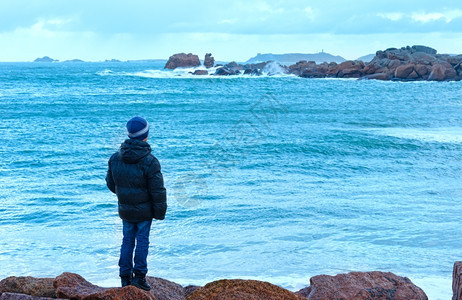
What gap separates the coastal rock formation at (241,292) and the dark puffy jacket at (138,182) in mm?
874

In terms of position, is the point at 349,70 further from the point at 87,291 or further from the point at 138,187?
the point at 87,291

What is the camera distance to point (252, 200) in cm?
1120

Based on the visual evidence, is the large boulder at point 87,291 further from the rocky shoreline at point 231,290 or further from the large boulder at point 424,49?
the large boulder at point 424,49

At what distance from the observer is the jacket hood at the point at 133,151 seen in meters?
4.34

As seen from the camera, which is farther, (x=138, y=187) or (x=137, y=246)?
(x=137, y=246)

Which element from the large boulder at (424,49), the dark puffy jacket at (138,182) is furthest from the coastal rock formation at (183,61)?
the dark puffy jacket at (138,182)

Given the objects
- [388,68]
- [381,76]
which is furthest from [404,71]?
[388,68]

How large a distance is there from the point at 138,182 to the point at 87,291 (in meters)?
0.94

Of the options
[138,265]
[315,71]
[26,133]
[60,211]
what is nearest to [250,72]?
[315,71]

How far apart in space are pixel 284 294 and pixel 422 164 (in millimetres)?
13329

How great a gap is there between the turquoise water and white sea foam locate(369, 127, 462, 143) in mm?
73

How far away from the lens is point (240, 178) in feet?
44.7

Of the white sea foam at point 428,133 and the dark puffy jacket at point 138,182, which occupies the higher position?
the dark puffy jacket at point 138,182

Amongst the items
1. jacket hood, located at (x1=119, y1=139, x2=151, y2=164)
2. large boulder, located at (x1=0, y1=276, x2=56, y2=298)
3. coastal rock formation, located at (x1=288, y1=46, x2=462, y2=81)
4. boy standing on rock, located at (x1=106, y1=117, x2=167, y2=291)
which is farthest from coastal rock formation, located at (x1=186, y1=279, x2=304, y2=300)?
coastal rock formation, located at (x1=288, y1=46, x2=462, y2=81)
